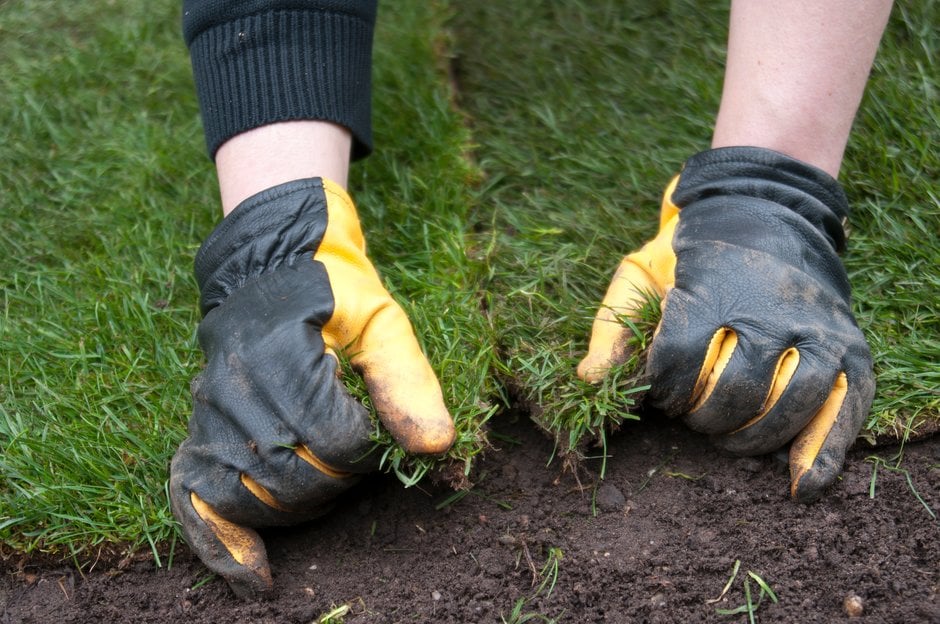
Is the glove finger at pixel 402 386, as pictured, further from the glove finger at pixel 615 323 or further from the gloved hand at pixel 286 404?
the glove finger at pixel 615 323

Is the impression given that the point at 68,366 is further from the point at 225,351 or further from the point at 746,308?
the point at 746,308

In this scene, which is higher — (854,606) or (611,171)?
(611,171)

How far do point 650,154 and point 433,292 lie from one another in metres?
0.75

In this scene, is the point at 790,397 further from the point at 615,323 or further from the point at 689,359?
the point at 615,323

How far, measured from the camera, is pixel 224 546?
1614mm

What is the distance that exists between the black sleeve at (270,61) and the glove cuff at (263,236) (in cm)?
23

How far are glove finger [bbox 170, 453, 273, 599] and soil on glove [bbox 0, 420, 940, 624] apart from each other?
1.8 inches

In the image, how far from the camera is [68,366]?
2031 millimetres

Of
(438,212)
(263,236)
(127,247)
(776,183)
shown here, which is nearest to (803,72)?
(776,183)

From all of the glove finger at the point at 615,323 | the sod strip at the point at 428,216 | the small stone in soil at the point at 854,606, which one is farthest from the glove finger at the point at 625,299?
the small stone in soil at the point at 854,606

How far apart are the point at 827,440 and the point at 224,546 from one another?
1.13 m

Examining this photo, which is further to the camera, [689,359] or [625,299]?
[625,299]

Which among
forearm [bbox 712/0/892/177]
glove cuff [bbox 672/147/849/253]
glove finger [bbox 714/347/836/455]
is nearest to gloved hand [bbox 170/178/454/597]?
glove finger [bbox 714/347/836/455]

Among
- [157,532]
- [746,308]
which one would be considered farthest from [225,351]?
[746,308]
